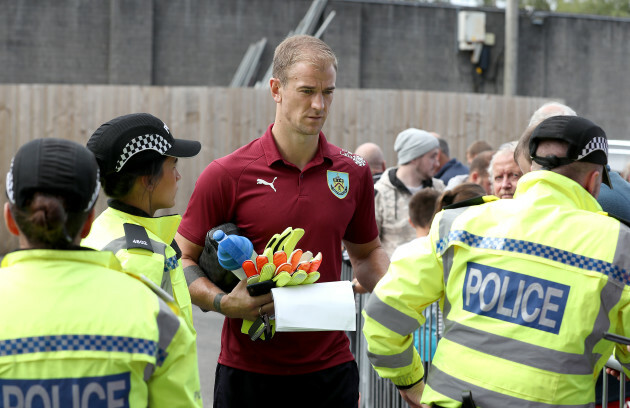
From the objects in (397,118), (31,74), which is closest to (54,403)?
(397,118)

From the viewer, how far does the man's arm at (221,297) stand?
317 centimetres

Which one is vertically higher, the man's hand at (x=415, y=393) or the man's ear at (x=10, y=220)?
the man's ear at (x=10, y=220)

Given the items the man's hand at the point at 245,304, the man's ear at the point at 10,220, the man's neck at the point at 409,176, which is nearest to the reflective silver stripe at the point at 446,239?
the man's hand at the point at 245,304

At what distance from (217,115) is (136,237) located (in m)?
10.9

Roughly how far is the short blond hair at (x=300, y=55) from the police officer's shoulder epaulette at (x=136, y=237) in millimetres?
1087

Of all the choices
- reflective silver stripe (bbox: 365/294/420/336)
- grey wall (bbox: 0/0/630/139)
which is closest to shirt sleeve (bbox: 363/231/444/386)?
reflective silver stripe (bbox: 365/294/420/336)

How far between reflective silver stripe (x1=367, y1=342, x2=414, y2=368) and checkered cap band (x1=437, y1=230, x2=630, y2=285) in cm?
51

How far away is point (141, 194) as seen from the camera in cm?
289

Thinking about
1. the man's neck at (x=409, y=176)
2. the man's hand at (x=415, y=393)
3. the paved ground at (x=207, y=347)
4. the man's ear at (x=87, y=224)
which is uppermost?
the man's ear at (x=87, y=224)

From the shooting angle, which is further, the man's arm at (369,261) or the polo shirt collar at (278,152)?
the man's arm at (369,261)

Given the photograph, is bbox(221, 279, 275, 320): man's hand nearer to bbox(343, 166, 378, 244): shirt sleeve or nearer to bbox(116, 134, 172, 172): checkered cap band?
bbox(116, 134, 172, 172): checkered cap band

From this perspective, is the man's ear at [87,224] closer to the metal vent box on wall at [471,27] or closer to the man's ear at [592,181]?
the man's ear at [592,181]

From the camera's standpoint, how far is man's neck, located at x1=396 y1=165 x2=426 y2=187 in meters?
7.41

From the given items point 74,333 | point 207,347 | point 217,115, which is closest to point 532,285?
point 74,333
